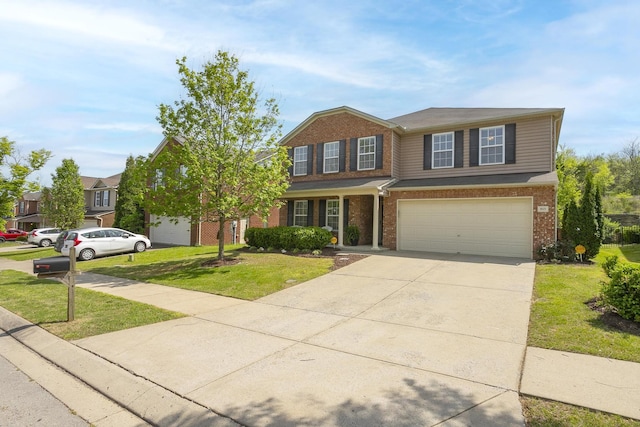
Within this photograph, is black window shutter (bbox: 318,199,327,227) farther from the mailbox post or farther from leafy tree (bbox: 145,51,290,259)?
the mailbox post

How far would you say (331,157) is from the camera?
18.8m

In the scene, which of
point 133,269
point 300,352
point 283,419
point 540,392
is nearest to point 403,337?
point 300,352

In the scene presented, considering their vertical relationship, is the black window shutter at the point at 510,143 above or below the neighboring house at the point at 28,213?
above

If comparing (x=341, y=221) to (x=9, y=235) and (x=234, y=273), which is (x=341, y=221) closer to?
(x=234, y=273)

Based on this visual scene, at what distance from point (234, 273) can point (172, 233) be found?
1494 cm

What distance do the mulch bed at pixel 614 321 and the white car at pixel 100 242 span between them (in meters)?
19.2

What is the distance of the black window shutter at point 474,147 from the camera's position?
50.5 ft

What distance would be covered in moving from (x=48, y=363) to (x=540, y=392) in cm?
619

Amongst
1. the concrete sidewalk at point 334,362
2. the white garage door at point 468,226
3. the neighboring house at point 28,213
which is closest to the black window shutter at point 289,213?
the white garage door at point 468,226

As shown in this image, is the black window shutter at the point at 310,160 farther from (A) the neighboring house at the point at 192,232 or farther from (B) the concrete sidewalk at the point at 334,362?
(B) the concrete sidewalk at the point at 334,362

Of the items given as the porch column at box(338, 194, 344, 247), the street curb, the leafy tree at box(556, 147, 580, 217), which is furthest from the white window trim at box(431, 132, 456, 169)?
the leafy tree at box(556, 147, 580, 217)

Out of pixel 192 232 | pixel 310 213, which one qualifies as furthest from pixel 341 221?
pixel 192 232

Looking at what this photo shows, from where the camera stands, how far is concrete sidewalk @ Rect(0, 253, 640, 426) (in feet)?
11.6

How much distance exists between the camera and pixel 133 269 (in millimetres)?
13492
